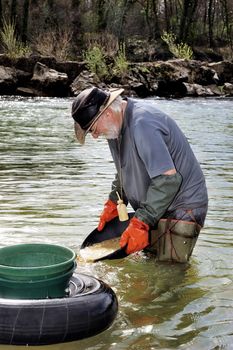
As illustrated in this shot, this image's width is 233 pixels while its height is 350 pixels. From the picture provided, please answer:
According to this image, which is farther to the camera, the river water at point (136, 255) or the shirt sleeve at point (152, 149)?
the shirt sleeve at point (152, 149)

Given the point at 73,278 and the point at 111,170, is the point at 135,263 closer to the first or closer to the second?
the point at 73,278

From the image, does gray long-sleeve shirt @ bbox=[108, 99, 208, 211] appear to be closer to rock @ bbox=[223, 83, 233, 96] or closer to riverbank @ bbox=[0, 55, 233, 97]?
riverbank @ bbox=[0, 55, 233, 97]

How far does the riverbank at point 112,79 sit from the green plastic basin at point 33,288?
22.3 meters

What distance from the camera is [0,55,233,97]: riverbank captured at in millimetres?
25578

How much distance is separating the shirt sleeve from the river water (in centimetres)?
82

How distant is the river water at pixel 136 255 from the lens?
3535 mm

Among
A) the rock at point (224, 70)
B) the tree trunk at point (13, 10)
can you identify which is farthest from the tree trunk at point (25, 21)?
the rock at point (224, 70)

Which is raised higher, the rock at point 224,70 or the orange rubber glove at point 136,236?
the orange rubber glove at point 136,236

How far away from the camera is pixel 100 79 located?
1075 inches

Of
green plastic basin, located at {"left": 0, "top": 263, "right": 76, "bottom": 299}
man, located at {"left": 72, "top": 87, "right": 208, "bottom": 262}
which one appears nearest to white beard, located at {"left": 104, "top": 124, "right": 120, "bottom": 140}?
man, located at {"left": 72, "top": 87, "right": 208, "bottom": 262}

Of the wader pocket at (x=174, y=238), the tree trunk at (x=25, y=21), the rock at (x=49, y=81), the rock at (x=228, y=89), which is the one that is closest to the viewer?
the wader pocket at (x=174, y=238)

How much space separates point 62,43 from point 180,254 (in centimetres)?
2912

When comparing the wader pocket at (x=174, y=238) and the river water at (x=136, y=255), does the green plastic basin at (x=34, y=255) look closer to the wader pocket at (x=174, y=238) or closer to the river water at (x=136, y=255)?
the river water at (x=136, y=255)

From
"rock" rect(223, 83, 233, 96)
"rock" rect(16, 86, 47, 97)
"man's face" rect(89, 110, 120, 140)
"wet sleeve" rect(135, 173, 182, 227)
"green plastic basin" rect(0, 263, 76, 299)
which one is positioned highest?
"man's face" rect(89, 110, 120, 140)
